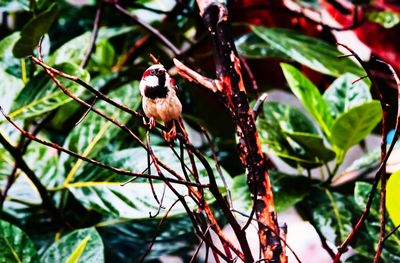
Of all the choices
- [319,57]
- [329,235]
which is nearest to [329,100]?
[319,57]

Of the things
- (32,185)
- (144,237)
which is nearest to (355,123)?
(144,237)

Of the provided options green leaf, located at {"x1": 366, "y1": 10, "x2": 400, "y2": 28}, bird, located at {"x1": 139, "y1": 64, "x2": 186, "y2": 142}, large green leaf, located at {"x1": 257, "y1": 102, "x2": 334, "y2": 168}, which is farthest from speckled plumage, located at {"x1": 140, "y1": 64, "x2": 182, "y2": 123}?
green leaf, located at {"x1": 366, "y1": 10, "x2": 400, "y2": 28}

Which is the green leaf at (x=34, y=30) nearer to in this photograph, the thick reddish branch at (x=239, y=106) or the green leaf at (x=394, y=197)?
the thick reddish branch at (x=239, y=106)

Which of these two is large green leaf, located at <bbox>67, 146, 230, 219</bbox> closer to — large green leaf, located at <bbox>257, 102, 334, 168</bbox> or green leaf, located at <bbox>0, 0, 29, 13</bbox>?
large green leaf, located at <bbox>257, 102, 334, 168</bbox>

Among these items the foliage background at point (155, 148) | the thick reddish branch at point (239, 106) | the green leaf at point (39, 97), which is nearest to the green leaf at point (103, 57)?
the foliage background at point (155, 148)

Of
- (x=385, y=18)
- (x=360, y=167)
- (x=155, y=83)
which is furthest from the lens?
(x=385, y=18)

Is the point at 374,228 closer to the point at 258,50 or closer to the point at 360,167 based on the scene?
the point at 360,167
